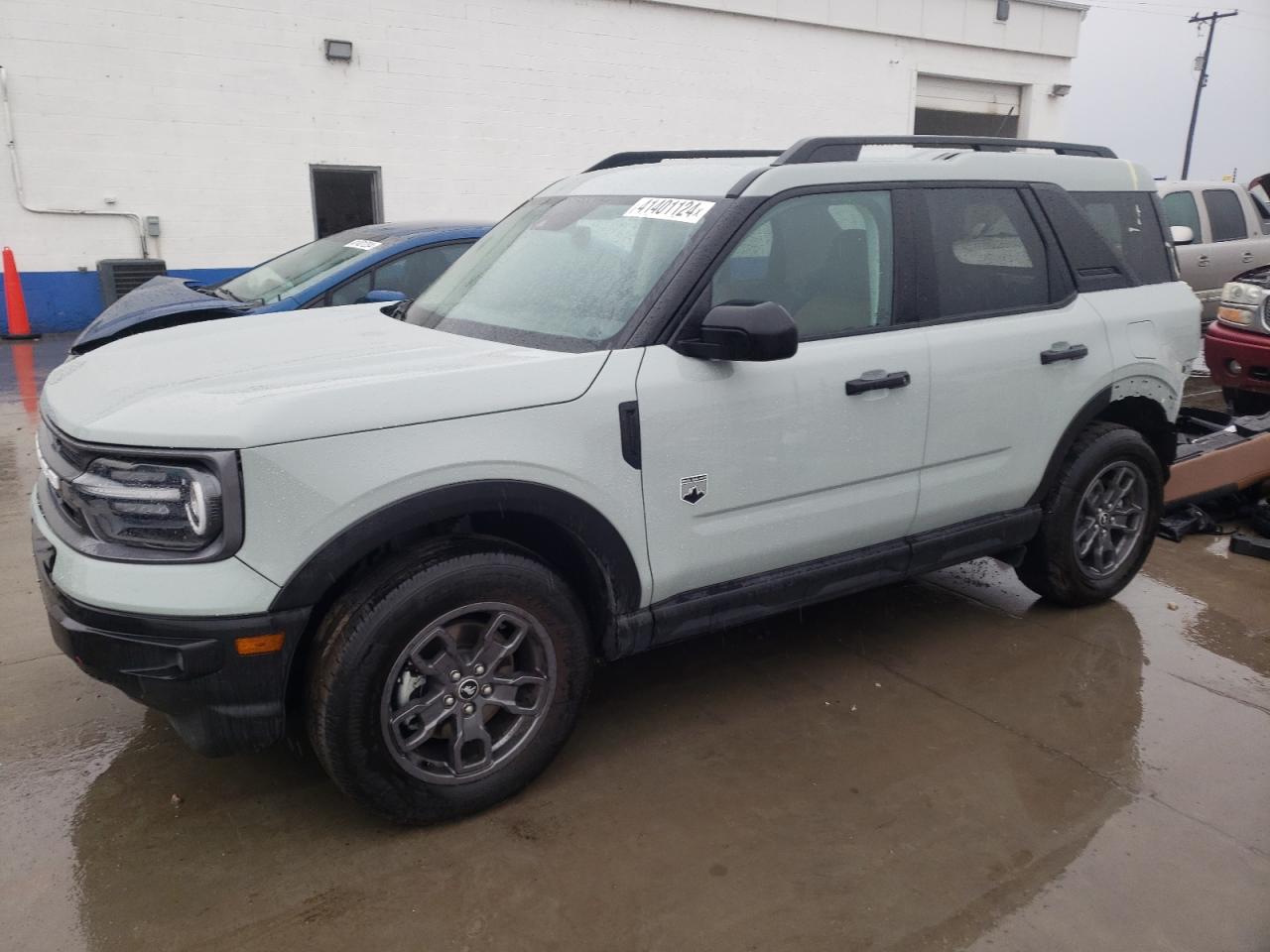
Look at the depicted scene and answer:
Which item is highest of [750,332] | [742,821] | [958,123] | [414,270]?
[958,123]

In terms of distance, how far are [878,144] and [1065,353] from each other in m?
1.13

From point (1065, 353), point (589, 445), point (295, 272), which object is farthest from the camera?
point (295, 272)

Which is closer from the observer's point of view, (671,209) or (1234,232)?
(671,209)

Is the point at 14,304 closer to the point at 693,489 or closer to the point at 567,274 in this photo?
the point at 567,274

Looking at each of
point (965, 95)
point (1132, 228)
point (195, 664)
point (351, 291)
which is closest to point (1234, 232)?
point (1132, 228)

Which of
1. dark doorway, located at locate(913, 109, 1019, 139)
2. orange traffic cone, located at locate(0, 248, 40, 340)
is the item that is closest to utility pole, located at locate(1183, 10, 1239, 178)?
dark doorway, located at locate(913, 109, 1019, 139)

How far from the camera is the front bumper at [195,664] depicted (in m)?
2.49

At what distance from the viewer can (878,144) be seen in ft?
12.3

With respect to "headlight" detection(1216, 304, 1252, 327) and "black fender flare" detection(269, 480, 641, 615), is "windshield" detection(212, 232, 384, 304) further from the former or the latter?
"headlight" detection(1216, 304, 1252, 327)

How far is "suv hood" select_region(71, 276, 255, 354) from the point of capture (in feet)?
18.3

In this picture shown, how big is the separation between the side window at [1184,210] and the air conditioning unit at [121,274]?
11.8 meters

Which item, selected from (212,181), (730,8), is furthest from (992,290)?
(730,8)

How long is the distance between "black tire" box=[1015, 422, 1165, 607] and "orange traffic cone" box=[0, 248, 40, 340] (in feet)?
39.0

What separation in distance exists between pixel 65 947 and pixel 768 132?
1739cm
